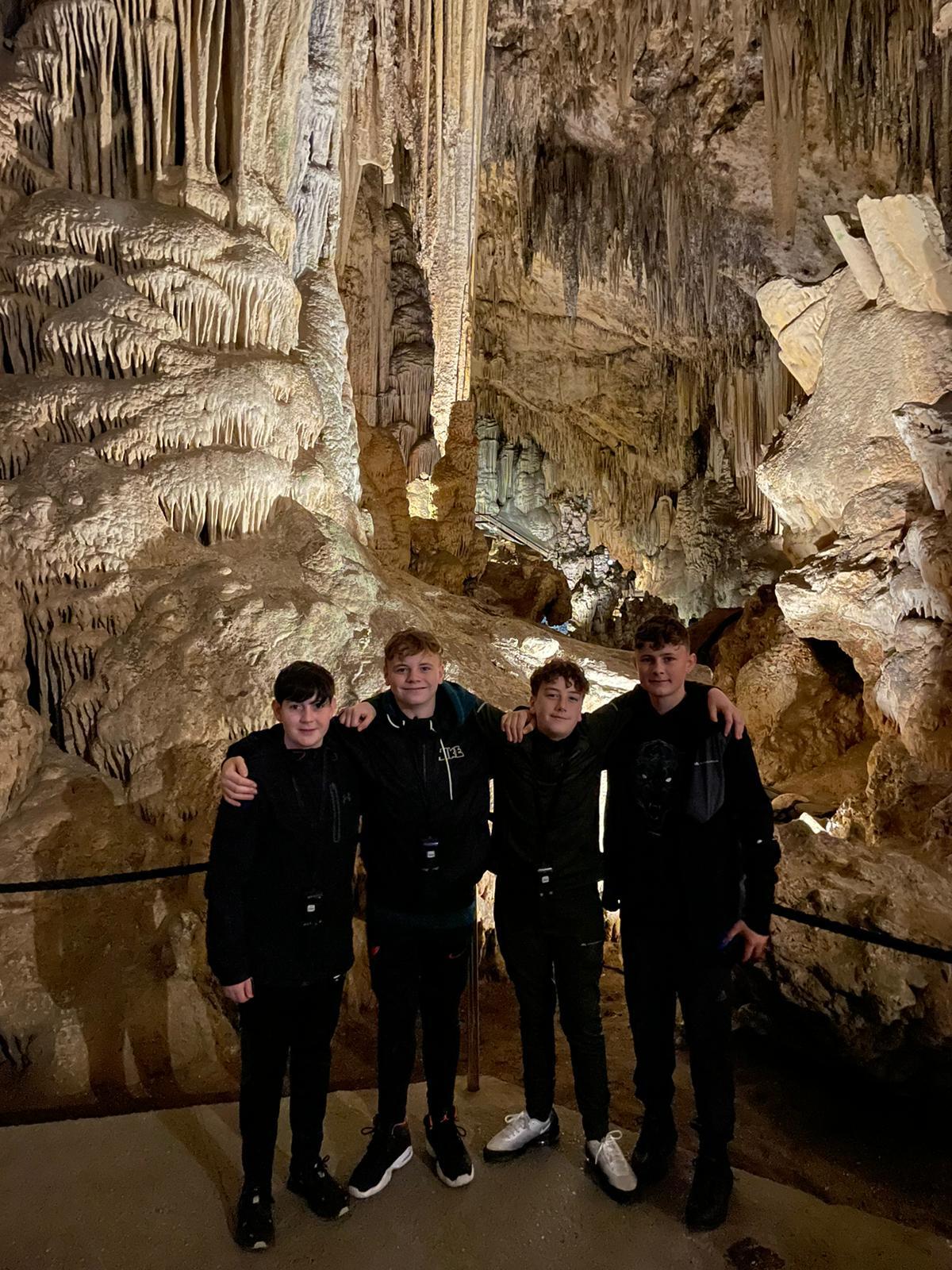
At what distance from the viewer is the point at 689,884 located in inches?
86.9

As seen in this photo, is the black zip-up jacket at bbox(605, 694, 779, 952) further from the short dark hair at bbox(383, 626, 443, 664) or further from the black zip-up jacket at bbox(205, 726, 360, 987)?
the black zip-up jacket at bbox(205, 726, 360, 987)

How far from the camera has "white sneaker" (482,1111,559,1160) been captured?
2.38 meters

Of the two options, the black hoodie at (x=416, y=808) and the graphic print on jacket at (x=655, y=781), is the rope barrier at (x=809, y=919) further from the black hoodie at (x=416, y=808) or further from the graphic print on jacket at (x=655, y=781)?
the black hoodie at (x=416, y=808)

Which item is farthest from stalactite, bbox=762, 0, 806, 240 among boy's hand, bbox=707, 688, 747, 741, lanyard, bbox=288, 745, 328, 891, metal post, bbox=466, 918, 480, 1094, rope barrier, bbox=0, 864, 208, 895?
rope barrier, bbox=0, 864, 208, 895

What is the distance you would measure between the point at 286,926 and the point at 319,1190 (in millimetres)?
690

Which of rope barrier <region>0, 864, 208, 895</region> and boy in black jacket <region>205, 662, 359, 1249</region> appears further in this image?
rope barrier <region>0, 864, 208, 895</region>

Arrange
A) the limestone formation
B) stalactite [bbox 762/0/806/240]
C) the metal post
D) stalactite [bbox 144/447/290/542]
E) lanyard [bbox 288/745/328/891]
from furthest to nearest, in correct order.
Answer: stalactite [bbox 762/0/806/240], stalactite [bbox 144/447/290/542], the limestone formation, the metal post, lanyard [bbox 288/745/328/891]

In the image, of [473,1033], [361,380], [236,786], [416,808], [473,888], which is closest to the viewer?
[236,786]

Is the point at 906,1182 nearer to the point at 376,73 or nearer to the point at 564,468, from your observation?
the point at 376,73

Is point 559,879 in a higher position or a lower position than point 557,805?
lower

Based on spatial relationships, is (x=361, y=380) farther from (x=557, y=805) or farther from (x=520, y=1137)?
(x=520, y=1137)

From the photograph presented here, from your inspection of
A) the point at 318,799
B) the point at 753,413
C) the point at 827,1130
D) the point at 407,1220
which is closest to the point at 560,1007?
the point at 407,1220

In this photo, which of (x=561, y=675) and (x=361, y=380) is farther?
(x=361, y=380)

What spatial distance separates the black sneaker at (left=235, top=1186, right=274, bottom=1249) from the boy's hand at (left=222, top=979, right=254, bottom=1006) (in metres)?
0.50
